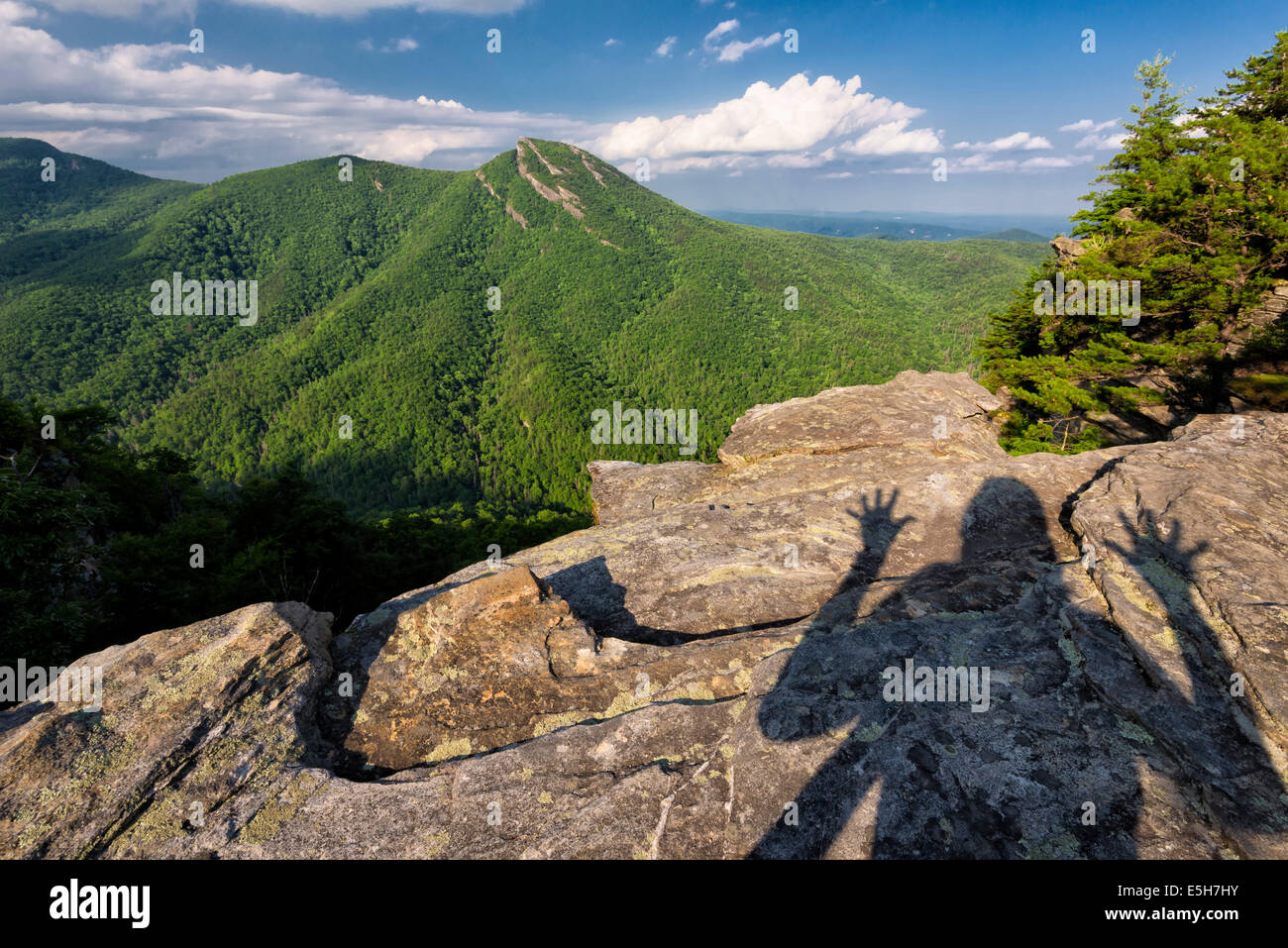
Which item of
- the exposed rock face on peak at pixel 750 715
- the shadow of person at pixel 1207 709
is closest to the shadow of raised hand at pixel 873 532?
the exposed rock face on peak at pixel 750 715

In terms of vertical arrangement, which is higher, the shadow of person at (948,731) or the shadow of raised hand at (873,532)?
the shadow of raised hand at (873,532)

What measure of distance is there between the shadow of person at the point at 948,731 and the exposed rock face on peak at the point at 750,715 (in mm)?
30

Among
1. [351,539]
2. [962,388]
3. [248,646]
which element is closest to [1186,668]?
[248,646]

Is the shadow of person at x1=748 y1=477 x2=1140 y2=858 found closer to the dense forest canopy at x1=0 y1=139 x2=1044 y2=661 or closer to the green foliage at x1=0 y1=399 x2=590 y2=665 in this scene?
the green foliage at x1=0 y1=399 x2=590 y2=665

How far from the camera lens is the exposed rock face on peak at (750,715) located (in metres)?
5.32

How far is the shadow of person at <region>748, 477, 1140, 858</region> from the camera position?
16.8 ft

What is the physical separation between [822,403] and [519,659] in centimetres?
1524

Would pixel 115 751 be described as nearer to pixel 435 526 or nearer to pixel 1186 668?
pixel 1186 668

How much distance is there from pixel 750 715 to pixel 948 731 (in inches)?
85.4

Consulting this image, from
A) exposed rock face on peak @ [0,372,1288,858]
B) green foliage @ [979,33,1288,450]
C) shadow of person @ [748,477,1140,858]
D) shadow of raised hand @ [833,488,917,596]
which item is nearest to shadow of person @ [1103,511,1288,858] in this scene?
exposed rock face on peak @ [0,372,1288,858]

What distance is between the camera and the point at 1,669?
1089 centimetres

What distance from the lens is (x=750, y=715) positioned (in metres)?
6.50

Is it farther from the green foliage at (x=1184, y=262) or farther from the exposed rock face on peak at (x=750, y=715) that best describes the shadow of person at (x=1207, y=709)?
the green foliage at (x=1184, y=262)

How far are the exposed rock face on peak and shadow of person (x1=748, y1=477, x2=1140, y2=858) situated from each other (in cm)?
3
